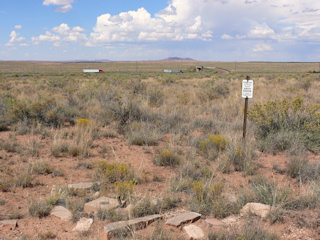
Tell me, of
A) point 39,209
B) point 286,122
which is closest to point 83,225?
point 39,209

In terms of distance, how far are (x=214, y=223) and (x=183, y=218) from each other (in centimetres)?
46

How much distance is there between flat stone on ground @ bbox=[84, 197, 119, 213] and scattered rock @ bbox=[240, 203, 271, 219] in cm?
203

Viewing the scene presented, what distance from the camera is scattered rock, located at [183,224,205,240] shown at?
154 inches

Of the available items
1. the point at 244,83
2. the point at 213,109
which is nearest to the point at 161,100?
the point at 213,109

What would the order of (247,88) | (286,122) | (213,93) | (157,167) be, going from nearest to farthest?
(157,167)
(247,88)
(286,122)
(213,93)

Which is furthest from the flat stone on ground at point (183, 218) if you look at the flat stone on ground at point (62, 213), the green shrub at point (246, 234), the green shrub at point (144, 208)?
the flat stone on ground at point (62, 213)

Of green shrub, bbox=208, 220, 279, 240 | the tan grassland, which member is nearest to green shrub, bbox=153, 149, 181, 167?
the tan grassland

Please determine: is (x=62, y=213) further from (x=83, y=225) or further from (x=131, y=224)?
(x=131, y=224)

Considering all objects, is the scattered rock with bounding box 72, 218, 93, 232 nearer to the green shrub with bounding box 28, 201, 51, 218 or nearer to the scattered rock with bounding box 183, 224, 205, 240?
the green shrub with bounding box 28, 201, 51, 218

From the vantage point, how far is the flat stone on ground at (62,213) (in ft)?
14.5

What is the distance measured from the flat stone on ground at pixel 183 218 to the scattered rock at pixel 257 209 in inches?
28.5

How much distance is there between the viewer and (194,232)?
13.1ft

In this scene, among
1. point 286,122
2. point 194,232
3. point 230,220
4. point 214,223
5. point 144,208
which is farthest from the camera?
point 286,122

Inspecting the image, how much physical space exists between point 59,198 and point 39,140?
364 cm
